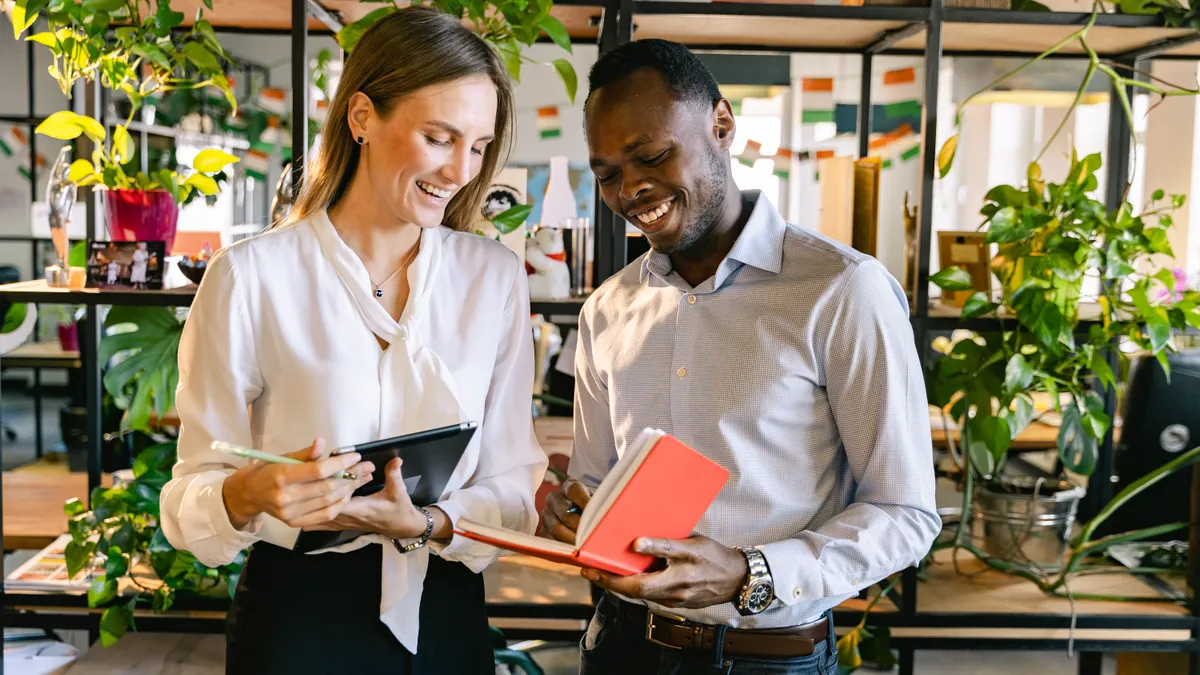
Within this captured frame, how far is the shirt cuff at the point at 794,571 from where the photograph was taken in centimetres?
125

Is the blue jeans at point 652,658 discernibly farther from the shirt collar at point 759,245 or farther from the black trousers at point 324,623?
the shirt collar at point 759,245

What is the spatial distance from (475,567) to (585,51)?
7.44m

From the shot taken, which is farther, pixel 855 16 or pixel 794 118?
pixel 794 118

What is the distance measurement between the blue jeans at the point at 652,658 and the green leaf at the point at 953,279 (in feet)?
3.26

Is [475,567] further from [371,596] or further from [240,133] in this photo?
[240,133]

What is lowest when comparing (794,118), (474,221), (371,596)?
(371,596)

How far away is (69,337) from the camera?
5.32 meters

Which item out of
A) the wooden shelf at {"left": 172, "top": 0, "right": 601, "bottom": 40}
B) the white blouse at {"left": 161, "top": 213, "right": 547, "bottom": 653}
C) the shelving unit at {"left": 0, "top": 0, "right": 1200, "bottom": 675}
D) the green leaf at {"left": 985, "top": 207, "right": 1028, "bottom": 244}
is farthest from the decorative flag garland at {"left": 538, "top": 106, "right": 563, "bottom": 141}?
the white blouse at {"left": 161, "top": 213, "right": 547, "bottom": 653}

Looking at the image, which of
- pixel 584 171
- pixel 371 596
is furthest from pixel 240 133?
pixel 371 596

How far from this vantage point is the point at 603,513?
3.59 feet

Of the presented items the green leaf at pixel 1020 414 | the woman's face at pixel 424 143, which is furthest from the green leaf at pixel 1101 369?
the woman's face at pixel 424 143

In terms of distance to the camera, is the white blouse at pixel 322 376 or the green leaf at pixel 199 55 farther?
the green leaf at pixel 199 55

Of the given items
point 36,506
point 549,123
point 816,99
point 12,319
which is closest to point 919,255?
point 12,319

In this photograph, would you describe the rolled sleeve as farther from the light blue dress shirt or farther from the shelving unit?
the shelving unit
